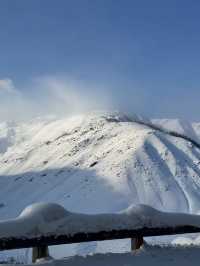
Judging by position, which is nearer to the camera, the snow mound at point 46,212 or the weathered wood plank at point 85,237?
the weathered wood plank at point 85,237

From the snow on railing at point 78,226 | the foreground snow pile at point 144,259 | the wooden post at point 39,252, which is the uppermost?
the snow on railing at point 78,226

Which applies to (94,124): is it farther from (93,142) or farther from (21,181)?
(21,181)

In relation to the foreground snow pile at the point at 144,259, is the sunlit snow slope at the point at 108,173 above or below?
above

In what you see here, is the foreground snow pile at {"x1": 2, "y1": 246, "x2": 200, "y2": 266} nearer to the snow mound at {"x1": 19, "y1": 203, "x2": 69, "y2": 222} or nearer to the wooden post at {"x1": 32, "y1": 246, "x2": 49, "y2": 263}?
the wooden post at {"x1": 32, "y1": 246, "x2": 49, "y2": 263}

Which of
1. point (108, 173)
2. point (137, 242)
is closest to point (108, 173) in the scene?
point (108, 173)

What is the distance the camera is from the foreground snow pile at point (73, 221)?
21.7 ft

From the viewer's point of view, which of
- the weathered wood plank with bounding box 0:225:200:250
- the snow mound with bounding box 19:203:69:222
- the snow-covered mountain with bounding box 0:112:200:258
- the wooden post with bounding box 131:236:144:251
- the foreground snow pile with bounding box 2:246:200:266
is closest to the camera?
the weathered wood plank with bounding box 0:225:200:250

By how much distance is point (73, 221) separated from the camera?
7.08 metres

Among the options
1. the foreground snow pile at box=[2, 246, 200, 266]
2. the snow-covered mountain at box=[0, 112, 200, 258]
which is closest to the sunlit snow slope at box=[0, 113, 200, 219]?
the snow-covered mountain at box=[0, 112, 200, 258]

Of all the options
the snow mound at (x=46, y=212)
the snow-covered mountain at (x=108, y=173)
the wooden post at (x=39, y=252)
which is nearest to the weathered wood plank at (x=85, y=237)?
the wooden post at (x=39, y=252)

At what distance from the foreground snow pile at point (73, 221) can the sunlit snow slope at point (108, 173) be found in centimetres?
7893

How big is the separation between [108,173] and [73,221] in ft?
348

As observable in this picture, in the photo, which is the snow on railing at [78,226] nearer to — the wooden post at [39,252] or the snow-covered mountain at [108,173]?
the wooden post at [39,252]

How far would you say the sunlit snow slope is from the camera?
9556 cm
